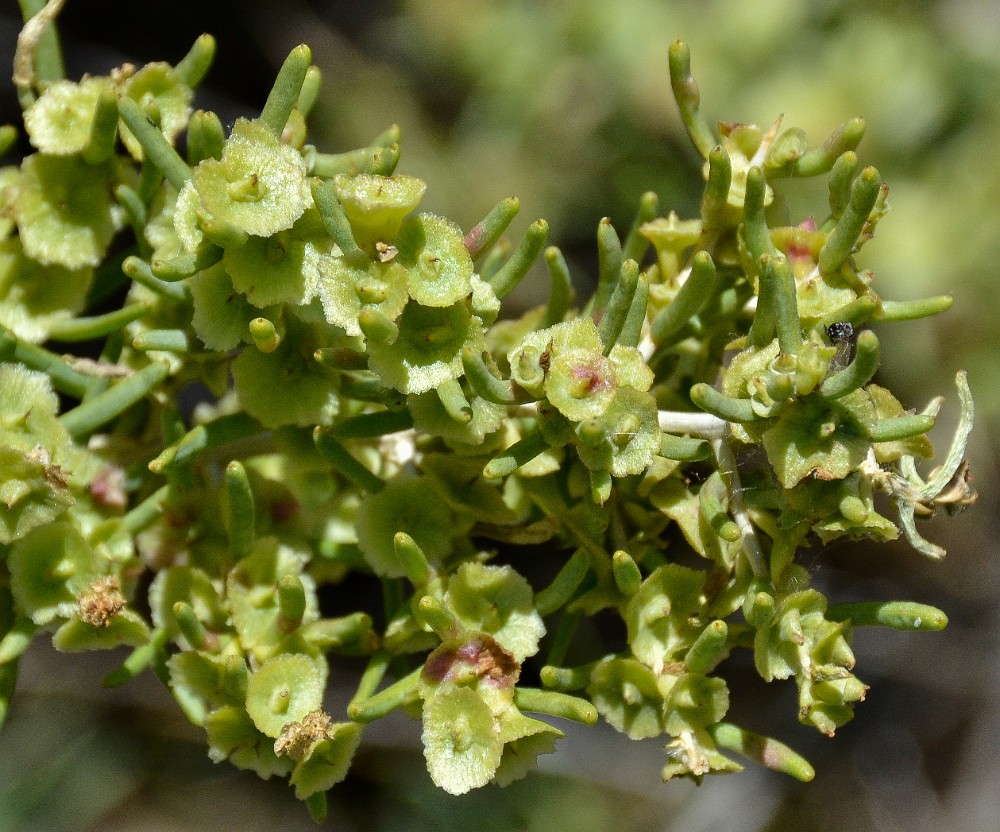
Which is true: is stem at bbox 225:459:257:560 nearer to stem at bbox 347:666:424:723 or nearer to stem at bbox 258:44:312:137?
stem at bbox 347:666:424:723

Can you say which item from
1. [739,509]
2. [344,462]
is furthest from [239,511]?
[739,509]

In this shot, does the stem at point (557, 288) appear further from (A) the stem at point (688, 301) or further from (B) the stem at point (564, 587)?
(B) the stem at point (564, 587)

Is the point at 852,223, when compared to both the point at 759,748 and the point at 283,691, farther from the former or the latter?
the point at 283,691

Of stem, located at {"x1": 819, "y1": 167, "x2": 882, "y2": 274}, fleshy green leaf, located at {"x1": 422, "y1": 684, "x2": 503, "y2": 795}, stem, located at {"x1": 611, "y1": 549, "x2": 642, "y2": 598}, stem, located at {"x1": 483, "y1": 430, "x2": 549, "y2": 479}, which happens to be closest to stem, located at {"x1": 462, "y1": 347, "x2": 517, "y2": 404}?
stem, located at {"x1": 483, "y1": 430, "x2": 549, "y2": 479}

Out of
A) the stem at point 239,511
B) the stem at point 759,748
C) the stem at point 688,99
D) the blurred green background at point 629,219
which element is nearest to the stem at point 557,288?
the stem at point 688,99

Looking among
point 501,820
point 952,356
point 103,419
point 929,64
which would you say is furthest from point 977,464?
point 103,419

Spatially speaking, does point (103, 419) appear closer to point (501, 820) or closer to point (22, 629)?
point (22, 629)

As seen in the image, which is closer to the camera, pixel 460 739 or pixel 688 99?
pixel 460 739

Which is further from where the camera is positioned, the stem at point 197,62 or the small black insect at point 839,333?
the stem at point 197,62
